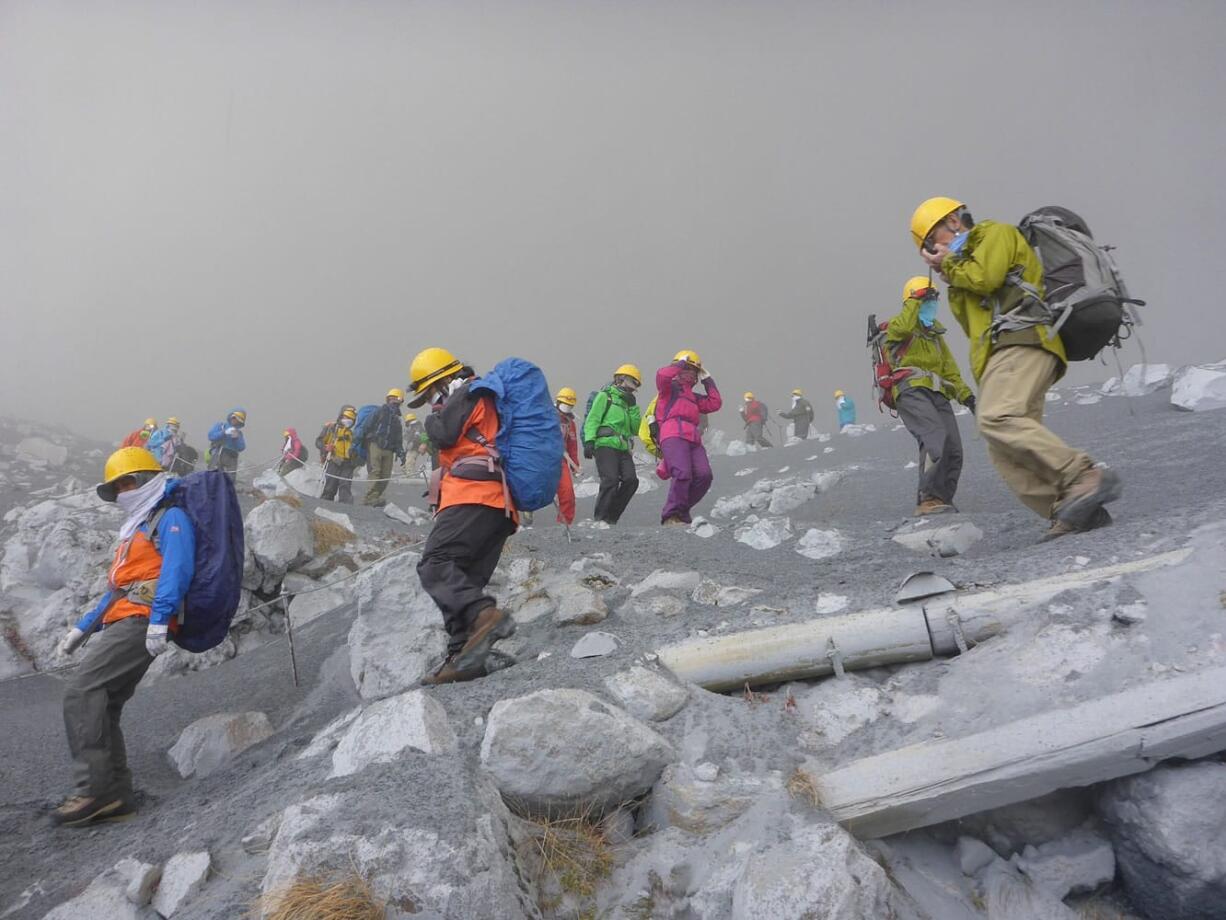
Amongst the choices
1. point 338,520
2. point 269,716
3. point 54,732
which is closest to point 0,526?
point 338,520

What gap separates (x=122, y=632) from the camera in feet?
13.5

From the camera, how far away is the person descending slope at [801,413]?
25.4 m

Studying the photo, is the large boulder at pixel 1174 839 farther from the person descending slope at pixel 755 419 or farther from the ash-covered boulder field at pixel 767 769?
the person descending slope at pixel 755 419

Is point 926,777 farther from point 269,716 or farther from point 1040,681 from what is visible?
point 269,716

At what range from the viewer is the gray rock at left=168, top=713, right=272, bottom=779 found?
4887 millimetres

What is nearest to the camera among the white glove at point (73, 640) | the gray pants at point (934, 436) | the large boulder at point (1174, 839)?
the large boulder at point (1174, 839)

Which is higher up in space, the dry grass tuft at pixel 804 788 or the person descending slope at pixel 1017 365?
the person descending slope at pixel 1017 365

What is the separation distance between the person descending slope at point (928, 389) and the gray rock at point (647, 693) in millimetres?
4134

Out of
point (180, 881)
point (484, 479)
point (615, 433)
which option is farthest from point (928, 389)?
point (180, 881)

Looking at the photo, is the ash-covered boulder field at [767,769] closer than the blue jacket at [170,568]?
Yes

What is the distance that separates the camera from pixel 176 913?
254 cm

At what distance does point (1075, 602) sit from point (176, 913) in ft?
13.2

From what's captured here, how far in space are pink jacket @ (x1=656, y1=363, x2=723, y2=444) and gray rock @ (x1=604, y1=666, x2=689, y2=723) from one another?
489 cm

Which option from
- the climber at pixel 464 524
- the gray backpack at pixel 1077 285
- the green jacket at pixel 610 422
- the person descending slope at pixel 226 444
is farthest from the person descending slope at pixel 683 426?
the person descending slope at pixel 226 444
